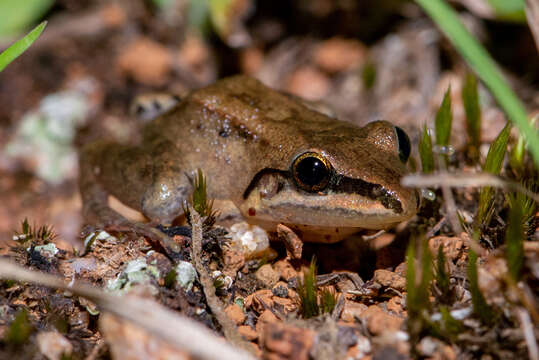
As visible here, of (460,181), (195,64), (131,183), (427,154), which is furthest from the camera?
(195,64)

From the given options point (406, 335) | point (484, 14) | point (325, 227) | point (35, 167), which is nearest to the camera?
point (406, 335)

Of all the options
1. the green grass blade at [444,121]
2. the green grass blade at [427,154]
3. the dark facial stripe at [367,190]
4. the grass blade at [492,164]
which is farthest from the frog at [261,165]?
the grass blade at [492,164]

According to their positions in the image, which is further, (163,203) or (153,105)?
(153,105)

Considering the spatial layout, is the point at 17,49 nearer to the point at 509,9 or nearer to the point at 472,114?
the point at 472,114

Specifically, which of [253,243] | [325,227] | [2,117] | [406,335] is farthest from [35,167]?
[406,335]

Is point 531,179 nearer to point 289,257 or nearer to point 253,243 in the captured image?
point 289,257

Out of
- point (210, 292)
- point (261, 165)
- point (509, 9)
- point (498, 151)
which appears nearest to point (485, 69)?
point (498, 151)

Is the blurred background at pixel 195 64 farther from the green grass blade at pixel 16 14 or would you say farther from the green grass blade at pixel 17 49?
the green grass blade at pixel 17 49
